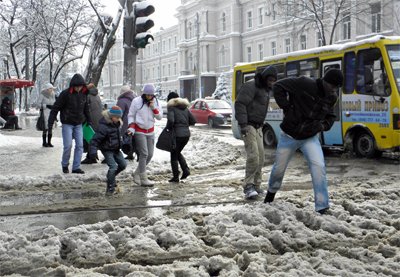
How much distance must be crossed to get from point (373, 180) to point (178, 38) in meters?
75.6

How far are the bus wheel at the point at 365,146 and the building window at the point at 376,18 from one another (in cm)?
2832

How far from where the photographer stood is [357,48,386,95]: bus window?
38.7 ft

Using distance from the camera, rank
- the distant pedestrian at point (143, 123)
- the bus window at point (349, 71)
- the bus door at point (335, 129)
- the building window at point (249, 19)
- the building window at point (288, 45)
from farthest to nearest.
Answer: the building window at point (249, 19)
the building window at point (288, 45)
the bus door at point (335, 129)
the bus window at point (349, 71)
the distant pedestrian at point (143, 123)

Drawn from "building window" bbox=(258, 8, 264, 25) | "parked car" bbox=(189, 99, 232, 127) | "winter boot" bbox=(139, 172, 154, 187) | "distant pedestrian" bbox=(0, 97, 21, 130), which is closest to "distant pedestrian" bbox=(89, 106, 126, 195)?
"winter boot" bbox=(139, 172, 154, 187)

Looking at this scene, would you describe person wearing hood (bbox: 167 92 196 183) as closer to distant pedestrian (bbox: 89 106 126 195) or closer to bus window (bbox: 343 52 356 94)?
distant pedestrian (bbox: 89 106 126 195)

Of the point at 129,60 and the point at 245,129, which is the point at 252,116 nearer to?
the point at 245,129

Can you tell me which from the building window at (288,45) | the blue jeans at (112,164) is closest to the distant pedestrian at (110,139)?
the blue jeans at (112,164)

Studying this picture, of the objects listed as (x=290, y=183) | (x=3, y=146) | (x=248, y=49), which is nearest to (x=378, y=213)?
(x=290, y=183)

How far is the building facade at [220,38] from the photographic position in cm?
5028

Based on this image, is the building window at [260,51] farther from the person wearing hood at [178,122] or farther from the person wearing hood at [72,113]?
the person wearing hood at [178,122]

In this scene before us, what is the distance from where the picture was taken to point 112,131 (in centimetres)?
776

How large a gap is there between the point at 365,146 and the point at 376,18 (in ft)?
100.0

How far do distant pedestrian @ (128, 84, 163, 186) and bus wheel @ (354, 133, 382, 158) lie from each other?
5.81 meters

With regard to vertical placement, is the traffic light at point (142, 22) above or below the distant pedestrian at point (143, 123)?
above
